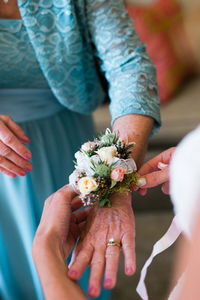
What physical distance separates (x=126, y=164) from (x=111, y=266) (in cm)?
27

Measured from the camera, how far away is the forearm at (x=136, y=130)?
96 cm

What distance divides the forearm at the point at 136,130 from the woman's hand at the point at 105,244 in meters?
0.13

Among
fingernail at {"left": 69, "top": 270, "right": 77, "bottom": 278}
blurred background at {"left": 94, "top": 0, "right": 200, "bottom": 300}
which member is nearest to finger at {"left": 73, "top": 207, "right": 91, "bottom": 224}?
fingernail at {"left": 69, "top": 270, "right": 77, "bottom": 278}

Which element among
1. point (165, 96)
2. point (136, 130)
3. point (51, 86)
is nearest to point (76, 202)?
point (136, 130)

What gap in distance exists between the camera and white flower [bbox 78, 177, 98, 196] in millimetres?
788

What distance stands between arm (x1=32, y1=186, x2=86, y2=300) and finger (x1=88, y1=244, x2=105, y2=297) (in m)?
0.02

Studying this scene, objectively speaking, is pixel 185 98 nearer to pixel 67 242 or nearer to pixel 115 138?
pixel 115 138

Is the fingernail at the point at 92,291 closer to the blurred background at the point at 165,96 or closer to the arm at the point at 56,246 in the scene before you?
the arm at the point at 56,246

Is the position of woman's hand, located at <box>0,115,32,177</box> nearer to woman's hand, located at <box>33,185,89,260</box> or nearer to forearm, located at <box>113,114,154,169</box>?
woman's hand, located at <box>33,185,89,260</box>

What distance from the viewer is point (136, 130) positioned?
0.98m

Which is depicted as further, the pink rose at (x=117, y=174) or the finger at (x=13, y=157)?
the finger at (x=13, y=157)

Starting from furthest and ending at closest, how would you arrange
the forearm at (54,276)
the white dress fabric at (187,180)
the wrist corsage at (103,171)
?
the wrist corsage at (103,171) → the forearm at (54,276) → the white dress fabric at (187,180)

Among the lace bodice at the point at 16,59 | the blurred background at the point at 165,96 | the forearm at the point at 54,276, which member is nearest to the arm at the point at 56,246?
the forearm at the point at 54,276

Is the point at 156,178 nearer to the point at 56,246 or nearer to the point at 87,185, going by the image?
the point at 87,185
